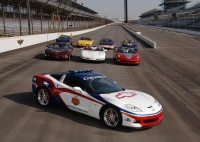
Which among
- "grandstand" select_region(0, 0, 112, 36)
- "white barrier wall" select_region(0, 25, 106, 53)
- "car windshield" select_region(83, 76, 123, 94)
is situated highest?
"grandstand" select_region(0, 0, 112, 36)

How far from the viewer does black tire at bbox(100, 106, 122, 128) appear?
24.8ft

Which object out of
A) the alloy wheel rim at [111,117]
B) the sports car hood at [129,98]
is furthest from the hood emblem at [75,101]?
the alloy wheel rim at [111,117]

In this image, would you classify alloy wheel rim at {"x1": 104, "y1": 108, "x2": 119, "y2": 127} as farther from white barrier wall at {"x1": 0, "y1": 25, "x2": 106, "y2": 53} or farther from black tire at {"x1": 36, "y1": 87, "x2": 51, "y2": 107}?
white barrier wall at {"x1": 0, "y1": 25, "x2": 106, "y2": 53}

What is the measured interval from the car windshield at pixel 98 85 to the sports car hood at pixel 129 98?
29 centimetres

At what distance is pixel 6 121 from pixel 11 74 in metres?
7.83

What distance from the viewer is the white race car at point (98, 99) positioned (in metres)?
7.48

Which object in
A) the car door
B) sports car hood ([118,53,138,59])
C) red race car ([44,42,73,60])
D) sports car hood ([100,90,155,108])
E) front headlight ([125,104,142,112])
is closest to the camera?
front headlight ([125,104,142,112])

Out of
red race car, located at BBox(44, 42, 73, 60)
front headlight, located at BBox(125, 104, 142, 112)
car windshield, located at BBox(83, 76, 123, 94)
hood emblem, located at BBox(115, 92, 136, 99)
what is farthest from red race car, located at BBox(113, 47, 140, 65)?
front headlight, located at BBox(125, 104, 142, 112)

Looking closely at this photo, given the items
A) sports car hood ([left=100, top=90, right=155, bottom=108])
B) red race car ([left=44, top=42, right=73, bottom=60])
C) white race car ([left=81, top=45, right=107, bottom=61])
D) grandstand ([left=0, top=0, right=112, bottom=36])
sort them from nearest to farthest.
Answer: sports car hood ([left=100, top=90, right=155, bottom=108]) → white race car ([left=81, top=45, right=107, bottom=61]) → red race car ([left=44, top=42, right=73, bottom=60]) → grandstand ([left=0, top=0, right=112, bottom=36])

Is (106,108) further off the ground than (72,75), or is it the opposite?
(72,75)

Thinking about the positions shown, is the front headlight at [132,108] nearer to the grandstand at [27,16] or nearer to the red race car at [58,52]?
the red race car at [58,52]

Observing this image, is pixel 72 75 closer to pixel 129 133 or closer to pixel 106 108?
pixel 106 108

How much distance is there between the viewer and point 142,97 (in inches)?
328

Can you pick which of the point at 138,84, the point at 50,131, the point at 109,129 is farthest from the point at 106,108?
the point at 138,84
